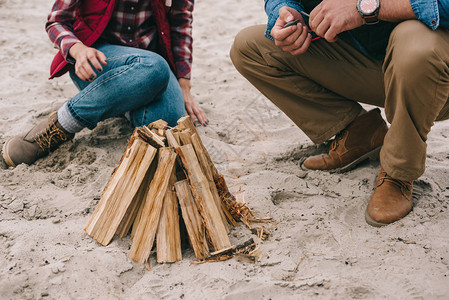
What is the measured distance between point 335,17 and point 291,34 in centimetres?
25

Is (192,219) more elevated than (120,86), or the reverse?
(120,86)

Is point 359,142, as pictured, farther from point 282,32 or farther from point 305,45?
point 282,32

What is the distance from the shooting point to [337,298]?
1.52 metres

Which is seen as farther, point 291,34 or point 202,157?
point 291,34

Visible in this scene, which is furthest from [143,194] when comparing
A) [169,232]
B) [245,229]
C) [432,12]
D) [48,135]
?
[432,12]

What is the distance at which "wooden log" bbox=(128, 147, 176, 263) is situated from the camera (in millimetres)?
1752

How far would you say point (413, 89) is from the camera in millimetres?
1710

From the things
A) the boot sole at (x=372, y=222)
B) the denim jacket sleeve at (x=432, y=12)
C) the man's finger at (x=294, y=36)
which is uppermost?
the denim jacket sleeve at (x=432, y=12)

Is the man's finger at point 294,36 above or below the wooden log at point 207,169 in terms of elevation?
above

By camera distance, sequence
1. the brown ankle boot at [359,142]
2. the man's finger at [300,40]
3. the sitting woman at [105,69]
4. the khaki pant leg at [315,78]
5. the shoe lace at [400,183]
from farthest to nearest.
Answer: the sitting woman at [105,69]
the brown ankle boot at [359,142]
the khaki pant leg at [315,78]
the man's finger at [300,40]
the shoe lace at [400,183]

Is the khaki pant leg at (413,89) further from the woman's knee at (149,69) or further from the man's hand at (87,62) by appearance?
the man's hand at (87,62)

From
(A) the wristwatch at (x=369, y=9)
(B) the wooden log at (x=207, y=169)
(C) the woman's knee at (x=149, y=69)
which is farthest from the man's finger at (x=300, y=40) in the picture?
(C) the woman's knee at (x=149, y=69)

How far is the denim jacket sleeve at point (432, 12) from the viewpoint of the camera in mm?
1684

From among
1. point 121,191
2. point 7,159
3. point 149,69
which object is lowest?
point 7,159
